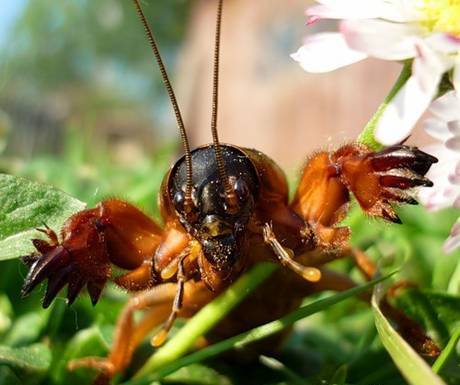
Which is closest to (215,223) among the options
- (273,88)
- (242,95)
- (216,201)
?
(216,201)

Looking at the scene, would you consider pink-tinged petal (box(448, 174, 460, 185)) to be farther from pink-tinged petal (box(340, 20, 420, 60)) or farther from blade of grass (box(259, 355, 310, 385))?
blade of grass (box(259, 355, 310, 385))

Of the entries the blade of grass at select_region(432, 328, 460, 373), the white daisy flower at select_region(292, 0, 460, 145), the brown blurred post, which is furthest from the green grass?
the brown blurred post

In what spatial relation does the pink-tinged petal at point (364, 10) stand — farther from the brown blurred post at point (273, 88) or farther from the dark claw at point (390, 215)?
the brown blurred post at point (273, 88)

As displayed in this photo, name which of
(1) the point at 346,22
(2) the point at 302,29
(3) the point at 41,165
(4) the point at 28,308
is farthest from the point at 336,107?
(1) the point at 346,22

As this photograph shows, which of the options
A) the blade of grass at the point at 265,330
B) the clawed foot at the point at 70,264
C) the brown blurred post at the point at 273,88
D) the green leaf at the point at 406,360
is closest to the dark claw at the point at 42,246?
the clawed foot at the point at 70,264

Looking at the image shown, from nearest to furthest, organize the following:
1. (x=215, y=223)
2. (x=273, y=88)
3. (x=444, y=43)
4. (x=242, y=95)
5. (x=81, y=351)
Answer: (x=444, y=43)
(x=215, y=223)
(x=81, y=351)
(x=273, y=88)
(x=242, y=95)

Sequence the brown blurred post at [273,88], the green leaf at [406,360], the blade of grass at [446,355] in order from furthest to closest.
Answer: the brown blurred post at [273,88] < the blade of grass at [446,355] < the green leaf at [406,360]

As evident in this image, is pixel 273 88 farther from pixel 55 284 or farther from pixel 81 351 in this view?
pixel 55 284
